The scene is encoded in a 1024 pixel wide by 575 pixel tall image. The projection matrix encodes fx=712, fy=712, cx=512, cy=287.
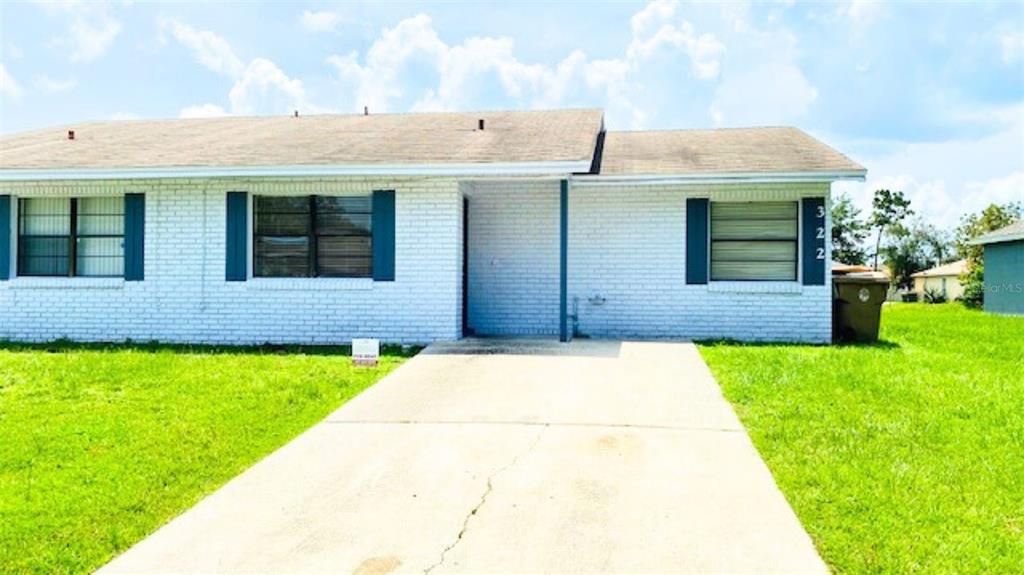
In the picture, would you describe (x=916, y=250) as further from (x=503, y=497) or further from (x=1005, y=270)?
(x=503, y=497)

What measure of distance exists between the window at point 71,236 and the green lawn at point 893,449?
9.74 meters

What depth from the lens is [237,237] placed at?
11203 millimetres

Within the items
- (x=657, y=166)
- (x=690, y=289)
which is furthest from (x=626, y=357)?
(x=657, y=166)

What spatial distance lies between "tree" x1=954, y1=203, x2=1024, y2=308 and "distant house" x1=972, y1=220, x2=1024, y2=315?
5.05ft

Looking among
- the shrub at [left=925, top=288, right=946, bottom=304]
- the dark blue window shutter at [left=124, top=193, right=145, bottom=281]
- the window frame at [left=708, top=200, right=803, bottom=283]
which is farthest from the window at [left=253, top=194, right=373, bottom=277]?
the shrub at [left=925, top=288, right=946, bottom=304]

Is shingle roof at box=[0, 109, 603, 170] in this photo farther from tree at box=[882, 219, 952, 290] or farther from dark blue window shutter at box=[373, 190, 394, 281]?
tree at box=[882, 219, 952, 290]

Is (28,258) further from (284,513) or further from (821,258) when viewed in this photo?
(821,258)

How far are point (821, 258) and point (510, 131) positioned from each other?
18.7ft

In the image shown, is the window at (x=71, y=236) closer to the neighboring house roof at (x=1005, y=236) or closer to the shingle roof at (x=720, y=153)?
the shingle roof at (x=720, y=153)

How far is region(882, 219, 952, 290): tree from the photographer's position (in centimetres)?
5941

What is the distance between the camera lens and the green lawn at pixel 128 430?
417 centimetres

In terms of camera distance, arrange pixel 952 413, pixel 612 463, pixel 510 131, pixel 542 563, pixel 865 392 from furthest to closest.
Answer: pixel 510 131, pixel 865 392, pixel 952 413, pixel 612 463, pixel 542 563

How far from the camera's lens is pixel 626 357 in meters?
9.66

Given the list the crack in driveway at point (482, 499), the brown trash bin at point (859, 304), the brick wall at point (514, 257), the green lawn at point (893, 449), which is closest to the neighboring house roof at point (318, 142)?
the brick wall at point (514, 257)
